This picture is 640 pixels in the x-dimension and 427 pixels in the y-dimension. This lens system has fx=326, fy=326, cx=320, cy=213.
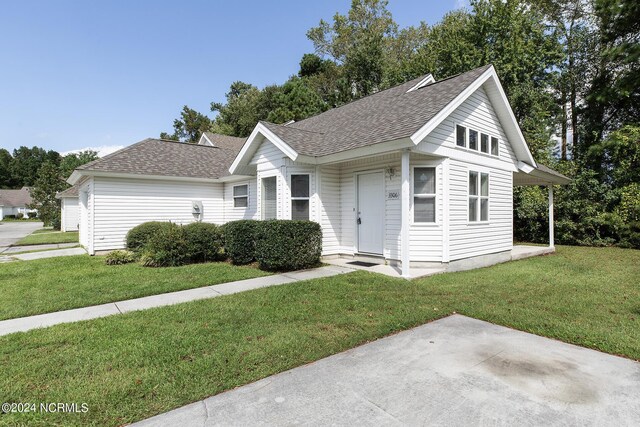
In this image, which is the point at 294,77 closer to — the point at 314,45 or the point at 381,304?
the point at 314,45

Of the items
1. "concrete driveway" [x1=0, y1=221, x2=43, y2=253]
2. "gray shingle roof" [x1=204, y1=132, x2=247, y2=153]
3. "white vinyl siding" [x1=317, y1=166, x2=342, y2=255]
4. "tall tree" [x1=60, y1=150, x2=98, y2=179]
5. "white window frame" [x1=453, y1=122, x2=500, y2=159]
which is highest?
"tall tree" [x1=60, y1=150, x2=98, y2=179]

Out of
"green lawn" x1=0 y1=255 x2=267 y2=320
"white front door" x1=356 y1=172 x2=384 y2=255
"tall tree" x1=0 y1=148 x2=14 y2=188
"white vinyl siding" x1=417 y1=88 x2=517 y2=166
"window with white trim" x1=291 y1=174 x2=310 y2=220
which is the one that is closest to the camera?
"green lawn" x1=0 y1=255 x2=267 y2=320

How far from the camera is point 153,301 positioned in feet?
19.2

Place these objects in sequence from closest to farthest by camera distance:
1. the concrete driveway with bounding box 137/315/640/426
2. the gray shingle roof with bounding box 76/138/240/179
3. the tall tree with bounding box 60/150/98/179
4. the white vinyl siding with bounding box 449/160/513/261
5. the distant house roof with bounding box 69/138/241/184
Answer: the concrete driveway with bounding box 137/315/640/426 < the white vinyl siding with bounding box 449/160/513/261 < the distant house roof with bounding box 69/138/241/184 < the gray shingle roof with bounding box 76/138/240/179 < the tall tree with bounding box 60/150/98/179

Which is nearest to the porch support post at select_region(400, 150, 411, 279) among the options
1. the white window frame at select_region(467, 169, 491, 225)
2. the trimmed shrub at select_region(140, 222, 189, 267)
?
the white window frame at select_region(467, 169, 491, 225)

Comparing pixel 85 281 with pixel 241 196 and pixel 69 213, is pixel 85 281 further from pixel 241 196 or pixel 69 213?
pixel 69 213

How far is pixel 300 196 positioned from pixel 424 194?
3.52 m

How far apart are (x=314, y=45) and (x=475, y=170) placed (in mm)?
28224

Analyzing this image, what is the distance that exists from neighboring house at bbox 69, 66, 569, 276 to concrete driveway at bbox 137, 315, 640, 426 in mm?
3898

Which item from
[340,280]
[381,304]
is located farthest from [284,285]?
[381,304]

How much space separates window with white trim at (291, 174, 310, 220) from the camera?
9.69m

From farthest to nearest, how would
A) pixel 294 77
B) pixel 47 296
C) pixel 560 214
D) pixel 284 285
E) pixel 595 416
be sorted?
pixel 294 77 → pixel 560 214 → pixel 284 285 → pixel 47 296 → pixel 595 416

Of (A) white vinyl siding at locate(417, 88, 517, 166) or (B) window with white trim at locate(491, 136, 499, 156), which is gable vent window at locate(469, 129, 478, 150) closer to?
(A) white vinyl siding at locate(417, 88, 517, 166)

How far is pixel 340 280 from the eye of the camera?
23.5ft
